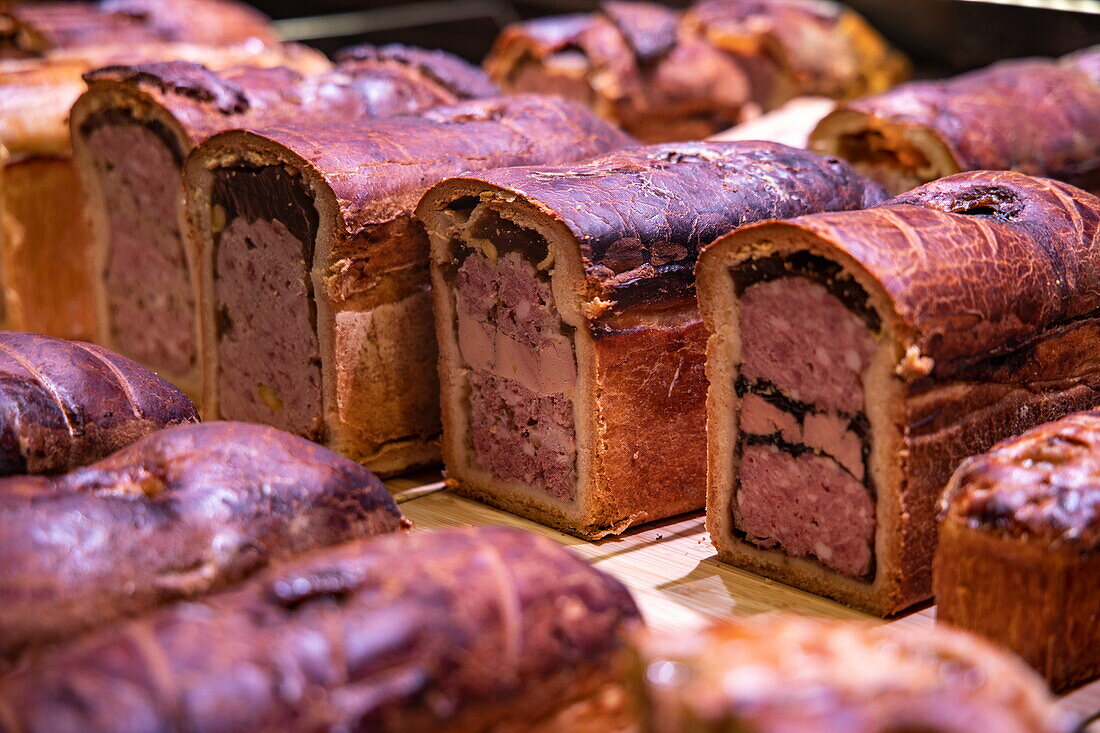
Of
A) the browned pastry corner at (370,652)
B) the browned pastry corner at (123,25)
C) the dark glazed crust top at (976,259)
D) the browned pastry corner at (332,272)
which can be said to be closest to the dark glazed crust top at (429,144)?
the browned pastry corner at (332,272)

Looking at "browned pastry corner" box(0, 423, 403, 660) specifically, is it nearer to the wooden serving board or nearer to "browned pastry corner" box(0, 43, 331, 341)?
the wooden serving board

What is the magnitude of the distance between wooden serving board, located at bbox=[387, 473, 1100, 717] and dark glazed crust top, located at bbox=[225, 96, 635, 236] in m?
0.97

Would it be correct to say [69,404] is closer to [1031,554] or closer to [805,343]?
[805,343]

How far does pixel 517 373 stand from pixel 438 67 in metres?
2.28

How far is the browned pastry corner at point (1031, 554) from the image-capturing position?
269 cm

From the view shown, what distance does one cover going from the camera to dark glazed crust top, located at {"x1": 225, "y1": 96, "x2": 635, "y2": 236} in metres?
4.02

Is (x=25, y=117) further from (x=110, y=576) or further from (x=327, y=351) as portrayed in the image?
(x=110, y=576)

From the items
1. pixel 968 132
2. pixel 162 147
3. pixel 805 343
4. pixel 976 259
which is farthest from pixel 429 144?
pixel 968 132

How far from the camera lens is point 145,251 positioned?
16.8 feet

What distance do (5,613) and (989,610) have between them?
6.77 feet

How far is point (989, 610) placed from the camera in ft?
9.16

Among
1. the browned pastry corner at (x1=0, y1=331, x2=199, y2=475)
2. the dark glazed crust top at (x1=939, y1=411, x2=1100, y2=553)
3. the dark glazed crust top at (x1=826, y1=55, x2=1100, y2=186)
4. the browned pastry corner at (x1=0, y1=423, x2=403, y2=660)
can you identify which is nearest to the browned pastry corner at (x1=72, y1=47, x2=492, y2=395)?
the browned pastry corner at (x1=0, y1=331, x2=199, y2=475)

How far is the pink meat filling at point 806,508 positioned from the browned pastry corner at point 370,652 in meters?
0.91

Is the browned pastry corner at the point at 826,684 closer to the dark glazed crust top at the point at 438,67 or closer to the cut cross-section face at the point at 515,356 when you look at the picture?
the cut cross-section face at the point at 515,356
